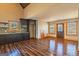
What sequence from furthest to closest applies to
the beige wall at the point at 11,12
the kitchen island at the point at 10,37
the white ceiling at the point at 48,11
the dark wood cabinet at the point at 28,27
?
the kitchen island at the point at 10,37, the dark wood cabinet at the point at 28,27, the beige wall at the point at 11,12, the white ceiling at the point at 48,11

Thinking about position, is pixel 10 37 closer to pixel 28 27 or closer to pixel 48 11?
pixel 28 27

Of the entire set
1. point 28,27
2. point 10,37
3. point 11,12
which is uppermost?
point 11,12

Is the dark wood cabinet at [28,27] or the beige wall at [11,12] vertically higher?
the beige wall at [11,12]

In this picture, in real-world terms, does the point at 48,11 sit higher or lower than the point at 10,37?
higher

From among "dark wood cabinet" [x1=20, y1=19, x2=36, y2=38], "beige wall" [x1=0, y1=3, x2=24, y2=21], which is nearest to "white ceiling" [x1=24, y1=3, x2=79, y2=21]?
"beige wall" [x1=0, y1=3, x2=24, y2=21]

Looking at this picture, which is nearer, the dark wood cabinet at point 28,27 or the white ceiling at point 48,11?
the white ceiling at point 48,11

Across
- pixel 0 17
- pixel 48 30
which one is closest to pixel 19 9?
pixel 0 17

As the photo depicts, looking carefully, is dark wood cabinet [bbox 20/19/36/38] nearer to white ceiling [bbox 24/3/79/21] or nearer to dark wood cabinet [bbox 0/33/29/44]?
dark wood cabinet [bbox 0/33/29/44]

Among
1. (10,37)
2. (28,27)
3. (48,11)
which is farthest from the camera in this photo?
(10,37)

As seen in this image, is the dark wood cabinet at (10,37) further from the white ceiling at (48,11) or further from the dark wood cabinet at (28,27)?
the white ceiling at (48,11)

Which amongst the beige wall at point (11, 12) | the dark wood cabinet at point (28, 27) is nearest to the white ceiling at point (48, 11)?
the beige wall at point (11, 12)

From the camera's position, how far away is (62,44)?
4.71 meters

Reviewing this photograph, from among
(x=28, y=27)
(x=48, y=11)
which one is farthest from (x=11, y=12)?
(x=28, y=27)

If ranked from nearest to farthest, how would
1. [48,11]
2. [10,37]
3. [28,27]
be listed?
[48,11], [28,27], [10,37]
